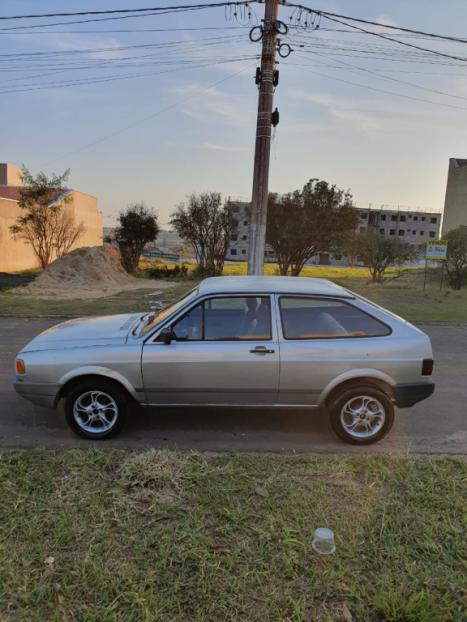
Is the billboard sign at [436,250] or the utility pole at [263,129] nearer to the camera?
the utility pole at [263,129]

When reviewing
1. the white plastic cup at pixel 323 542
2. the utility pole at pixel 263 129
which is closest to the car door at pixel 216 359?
the white plastic cup at pixel 323 542

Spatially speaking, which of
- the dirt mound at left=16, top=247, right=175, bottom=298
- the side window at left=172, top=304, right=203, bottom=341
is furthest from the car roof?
the dirt mound at left=16, top=247, right=175, bottom=298

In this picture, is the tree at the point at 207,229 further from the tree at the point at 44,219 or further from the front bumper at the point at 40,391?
the front bumper at the point at 40,391

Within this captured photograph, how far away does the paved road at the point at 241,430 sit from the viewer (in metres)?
4.38

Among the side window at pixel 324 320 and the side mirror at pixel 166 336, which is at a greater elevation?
the side window at pixel 324 320

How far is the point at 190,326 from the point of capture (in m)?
4.43

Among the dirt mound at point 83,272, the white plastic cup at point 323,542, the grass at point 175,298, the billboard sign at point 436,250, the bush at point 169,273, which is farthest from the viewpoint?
the bush at point 169,273

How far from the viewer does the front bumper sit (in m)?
4.34

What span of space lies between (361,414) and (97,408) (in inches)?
100

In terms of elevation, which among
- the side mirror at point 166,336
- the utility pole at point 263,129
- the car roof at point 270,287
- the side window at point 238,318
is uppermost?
the utility pole at point 263,129

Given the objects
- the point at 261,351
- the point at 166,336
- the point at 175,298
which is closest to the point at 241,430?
the point at 261,351

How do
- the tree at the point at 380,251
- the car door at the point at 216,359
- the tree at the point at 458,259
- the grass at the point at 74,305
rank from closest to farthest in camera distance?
the car door at the point at 216,359 < the grass at the point at 74,305 < the tree at the point at 458,259 < the tree at the point at 380,251

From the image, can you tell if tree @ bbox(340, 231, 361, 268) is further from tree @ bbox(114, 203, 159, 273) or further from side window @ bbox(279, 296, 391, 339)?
side window @ bbox(279, 296, 391, 339)

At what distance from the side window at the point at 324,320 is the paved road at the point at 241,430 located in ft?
3.48
